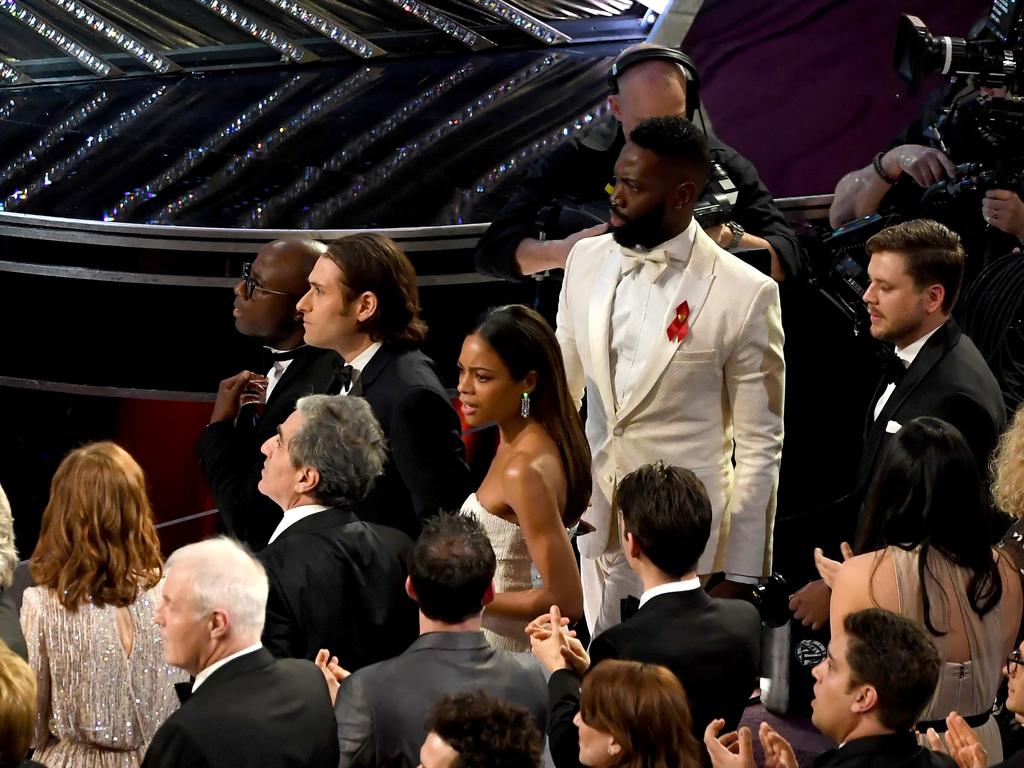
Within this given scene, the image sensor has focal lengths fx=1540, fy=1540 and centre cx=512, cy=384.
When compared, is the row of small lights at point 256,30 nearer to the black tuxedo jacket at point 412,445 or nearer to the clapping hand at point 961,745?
the black tuxedo jacket at point 412,445

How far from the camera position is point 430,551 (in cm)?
287

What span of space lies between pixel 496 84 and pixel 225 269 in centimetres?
257

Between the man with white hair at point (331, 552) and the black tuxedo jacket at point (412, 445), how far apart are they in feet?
1.05

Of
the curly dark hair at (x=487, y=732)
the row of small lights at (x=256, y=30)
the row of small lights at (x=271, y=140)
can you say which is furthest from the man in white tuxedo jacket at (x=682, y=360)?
the row of small lights at (x=256, y=30)

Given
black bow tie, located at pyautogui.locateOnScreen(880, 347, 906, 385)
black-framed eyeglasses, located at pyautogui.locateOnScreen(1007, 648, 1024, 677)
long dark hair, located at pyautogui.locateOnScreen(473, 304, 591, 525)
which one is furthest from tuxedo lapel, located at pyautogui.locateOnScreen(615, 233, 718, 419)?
black-framed eyeglasses, located at pyautogui.locateOnScreen(1007, 648, 1024, 677)

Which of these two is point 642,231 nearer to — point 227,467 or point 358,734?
point 227,467

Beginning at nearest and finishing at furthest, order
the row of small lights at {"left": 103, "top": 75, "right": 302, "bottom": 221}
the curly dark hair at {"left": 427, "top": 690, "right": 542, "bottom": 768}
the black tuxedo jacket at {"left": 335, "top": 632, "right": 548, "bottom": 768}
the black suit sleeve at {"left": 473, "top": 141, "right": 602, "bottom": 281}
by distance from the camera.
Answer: the curly dark hair at {"left": 427, "top": 690, "right": 542, "bottom": 768}, the black tuxedo jacket at {"left": 335, "top": 632, "right": 548, "bottom": 768}, the black suit sleeve at {"left": 473, "top": 141, "right": 602, "bottom": 281}, the row of small lights at {"left": 103, "top": 75, "right": 302, "bottom": 221}

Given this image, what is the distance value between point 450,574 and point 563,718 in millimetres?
342

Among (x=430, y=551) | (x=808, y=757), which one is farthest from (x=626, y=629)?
(x=808, y=757)

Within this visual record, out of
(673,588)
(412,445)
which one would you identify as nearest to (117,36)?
(412,445)

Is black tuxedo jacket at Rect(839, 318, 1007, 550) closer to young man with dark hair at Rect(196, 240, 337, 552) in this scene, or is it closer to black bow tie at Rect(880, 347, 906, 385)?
black bow tie at Rect(880, 347, 906, 385)

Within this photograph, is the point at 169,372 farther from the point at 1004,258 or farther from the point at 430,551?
the point at 1004,258

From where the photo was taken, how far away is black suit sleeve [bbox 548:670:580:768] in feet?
9.33

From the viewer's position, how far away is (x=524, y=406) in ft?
11.7
